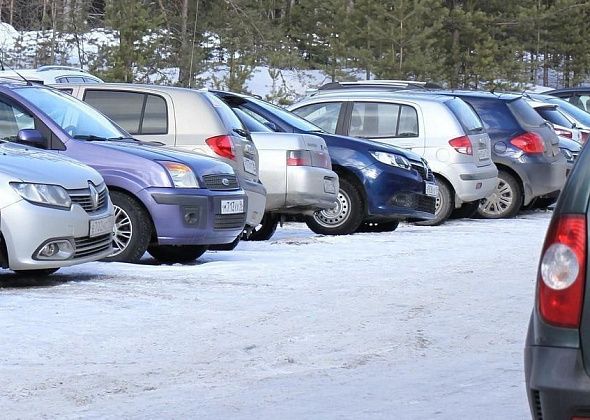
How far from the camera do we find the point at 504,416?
5738 millimetres

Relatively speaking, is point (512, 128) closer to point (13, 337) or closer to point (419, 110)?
point (419, 110)

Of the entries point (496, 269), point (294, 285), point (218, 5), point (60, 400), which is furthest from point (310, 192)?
point (218, 5)

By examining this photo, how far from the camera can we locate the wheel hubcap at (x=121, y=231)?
10.8 m

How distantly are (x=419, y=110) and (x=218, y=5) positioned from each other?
25.7 metres

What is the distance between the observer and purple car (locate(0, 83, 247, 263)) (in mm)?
10773

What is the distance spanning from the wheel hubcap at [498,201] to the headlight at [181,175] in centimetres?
786

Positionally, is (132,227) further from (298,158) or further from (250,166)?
(298,158)

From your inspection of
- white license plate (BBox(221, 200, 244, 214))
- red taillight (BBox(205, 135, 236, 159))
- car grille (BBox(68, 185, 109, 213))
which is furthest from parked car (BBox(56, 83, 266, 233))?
car grille (BBox(68, 185, 109, 213))

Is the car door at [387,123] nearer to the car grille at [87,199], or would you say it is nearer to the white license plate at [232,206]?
the white license plate at [232,206]

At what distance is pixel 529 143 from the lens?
1803 centimetres

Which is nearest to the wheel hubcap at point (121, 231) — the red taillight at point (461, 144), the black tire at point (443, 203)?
the black tire at point (443, 203)

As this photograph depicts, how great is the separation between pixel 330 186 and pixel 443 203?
3.24 metres

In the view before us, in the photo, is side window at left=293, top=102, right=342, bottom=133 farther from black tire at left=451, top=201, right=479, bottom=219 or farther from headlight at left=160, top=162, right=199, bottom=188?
headlight at left=160, top=162, right=199, bottom=188

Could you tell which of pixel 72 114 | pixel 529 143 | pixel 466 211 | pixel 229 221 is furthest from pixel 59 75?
Answer: pixel 229 221
